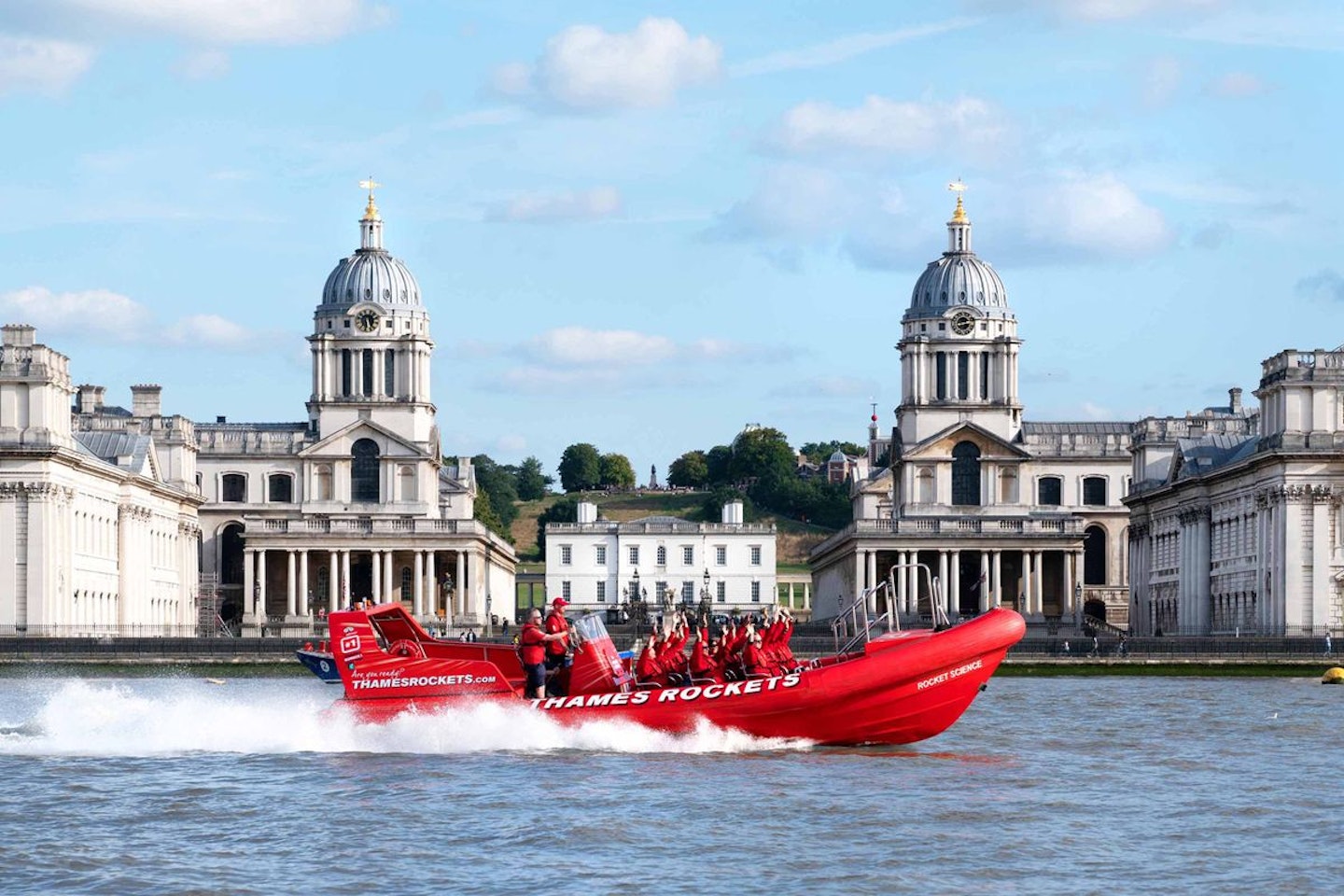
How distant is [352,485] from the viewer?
480 feet

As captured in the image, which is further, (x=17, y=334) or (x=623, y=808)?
(x=17, y=334)

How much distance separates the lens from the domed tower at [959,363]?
5787 inches

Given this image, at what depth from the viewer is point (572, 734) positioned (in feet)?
159

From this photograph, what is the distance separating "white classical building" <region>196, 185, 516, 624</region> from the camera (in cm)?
14188

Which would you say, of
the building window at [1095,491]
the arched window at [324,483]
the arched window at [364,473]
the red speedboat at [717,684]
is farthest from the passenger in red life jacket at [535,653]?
the building window at [1095,491]

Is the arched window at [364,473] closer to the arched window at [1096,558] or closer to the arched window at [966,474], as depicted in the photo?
the arched window at [966,474]

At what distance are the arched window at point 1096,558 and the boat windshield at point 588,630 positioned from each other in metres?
106

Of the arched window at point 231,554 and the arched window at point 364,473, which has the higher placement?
the arched window at point 364,473

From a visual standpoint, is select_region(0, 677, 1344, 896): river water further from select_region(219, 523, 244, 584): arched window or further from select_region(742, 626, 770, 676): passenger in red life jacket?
select_region(219, 523, 244, 584): arched window

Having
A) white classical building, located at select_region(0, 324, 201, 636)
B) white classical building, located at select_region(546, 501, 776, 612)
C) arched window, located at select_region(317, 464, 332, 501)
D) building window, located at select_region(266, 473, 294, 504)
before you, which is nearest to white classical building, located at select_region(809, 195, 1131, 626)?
white classical building, located at select_region(546, 501, 776, 612)

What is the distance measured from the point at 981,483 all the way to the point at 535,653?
100505 mm

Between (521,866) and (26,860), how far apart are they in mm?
6829

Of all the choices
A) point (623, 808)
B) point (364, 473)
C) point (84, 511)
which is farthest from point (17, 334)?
point (623, 808)

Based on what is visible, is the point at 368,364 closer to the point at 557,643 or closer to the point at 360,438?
the point at 360,438
